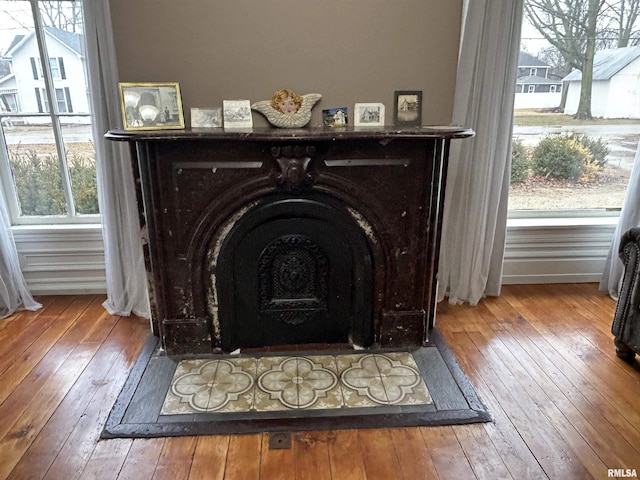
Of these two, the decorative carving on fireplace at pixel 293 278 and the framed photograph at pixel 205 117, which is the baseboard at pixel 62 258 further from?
the decorative carving on fireplace at pixel 293 278

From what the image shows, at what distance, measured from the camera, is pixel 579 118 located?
2766 millimetres

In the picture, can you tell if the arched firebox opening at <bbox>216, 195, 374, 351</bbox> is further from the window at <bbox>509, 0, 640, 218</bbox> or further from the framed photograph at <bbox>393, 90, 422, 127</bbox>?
the window at <bbox>509, 0, 640, 218</bbox>

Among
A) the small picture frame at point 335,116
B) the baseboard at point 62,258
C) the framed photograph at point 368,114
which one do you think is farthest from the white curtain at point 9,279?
the framed photograph at point 368,114

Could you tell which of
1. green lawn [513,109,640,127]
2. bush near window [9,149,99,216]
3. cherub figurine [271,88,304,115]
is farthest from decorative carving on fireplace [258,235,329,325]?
green lawn [513,109,640,127]

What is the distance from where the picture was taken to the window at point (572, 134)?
8.66 ft

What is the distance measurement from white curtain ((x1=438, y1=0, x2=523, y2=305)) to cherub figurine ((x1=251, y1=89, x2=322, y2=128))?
0.81m

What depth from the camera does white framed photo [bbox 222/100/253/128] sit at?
2.11 meters

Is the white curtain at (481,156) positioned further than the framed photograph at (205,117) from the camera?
Yes

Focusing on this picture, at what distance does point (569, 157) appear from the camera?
2.83 m

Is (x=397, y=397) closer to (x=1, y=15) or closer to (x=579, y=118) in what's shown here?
(x=579, y=118)

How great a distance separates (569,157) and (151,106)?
2457 mm

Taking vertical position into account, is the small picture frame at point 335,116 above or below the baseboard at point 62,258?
above

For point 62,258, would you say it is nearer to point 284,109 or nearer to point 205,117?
point 205,117

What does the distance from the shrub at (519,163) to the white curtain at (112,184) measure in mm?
2214
